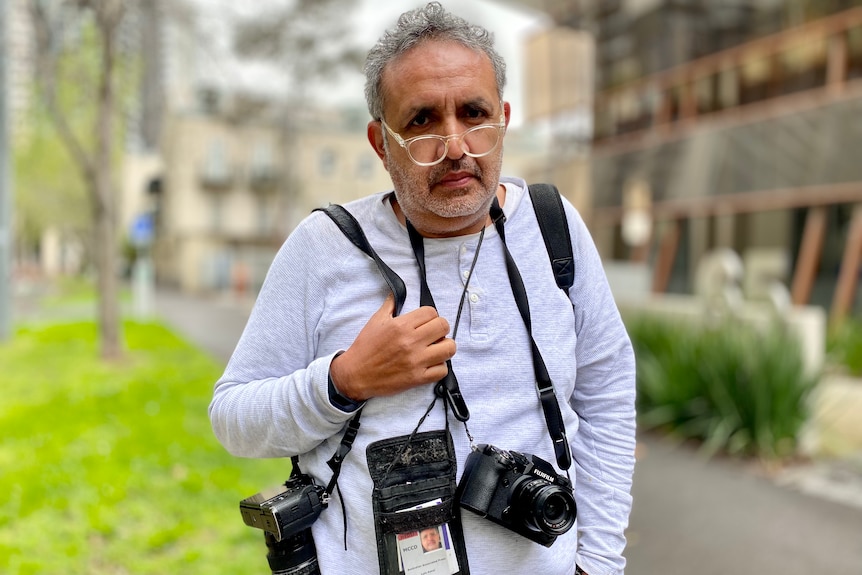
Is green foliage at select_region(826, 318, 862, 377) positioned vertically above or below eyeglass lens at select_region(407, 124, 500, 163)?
below

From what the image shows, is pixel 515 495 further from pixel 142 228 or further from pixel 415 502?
pixel 142 228

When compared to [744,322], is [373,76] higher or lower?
higher

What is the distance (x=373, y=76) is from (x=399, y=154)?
0.58 ft

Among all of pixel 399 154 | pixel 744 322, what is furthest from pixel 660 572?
pixel 744 322

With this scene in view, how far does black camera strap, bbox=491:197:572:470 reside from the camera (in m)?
1.59

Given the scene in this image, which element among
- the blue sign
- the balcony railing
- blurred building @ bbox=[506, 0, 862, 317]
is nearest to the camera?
blurred building @ bbox=[506, 0, 862, 317]

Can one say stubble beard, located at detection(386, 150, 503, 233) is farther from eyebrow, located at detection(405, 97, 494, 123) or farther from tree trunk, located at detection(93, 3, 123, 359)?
tree trunk, located at detection(93, 3, 123, 359)

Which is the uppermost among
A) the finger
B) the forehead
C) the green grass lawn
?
the forehead

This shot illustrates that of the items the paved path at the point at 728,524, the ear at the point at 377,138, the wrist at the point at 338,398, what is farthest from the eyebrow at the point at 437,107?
the paved path at the point at 728,524

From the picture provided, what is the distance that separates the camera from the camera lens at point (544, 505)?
4.92ft

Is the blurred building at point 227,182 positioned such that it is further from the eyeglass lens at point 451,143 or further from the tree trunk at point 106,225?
the eyeglass lens at point 451,143

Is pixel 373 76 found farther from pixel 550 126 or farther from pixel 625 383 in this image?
pixel 550 126

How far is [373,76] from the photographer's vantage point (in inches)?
64.1

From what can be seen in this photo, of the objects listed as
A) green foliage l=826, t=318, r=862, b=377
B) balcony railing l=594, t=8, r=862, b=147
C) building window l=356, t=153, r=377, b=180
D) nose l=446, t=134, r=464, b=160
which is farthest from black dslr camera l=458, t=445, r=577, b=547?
building window l=356, t=153, r=377, b=180
